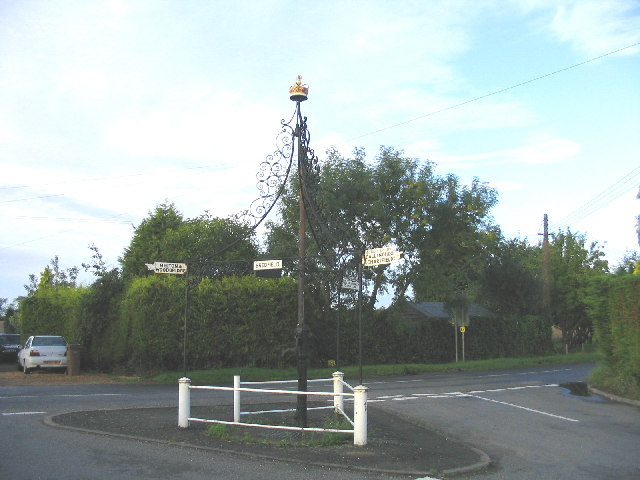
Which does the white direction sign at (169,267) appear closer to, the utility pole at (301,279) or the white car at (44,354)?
the utility pole at (301,279)

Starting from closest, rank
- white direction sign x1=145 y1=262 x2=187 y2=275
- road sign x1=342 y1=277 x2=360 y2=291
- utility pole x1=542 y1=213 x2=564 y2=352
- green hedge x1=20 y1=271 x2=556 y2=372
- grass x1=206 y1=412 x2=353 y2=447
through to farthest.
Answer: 1. grass x1=206 y1=412 x2=353 y2=447
2. road sign x1=342 y1=277 x2=360 y2=291
3. white direction sign x1=145 y1=262 x2=187 y2=275
4. green hedge x1=20 y1=271 x2=556 y2=372
5. utility pole x1=542 y1=213 x2=564 y2=352

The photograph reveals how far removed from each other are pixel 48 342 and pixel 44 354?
0.82 m

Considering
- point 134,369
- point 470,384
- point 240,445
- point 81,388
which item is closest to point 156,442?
point 240,445

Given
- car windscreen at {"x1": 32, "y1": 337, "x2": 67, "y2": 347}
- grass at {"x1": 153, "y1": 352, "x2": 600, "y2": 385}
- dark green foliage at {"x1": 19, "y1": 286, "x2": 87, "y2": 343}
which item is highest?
dark green foliage at {"x1": 19, "y1": 286, "x2": 87, "y2": 343}

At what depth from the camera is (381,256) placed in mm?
9727

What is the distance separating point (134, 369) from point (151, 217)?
1160 centimetres

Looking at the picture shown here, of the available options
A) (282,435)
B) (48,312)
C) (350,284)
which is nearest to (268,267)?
(350,284)

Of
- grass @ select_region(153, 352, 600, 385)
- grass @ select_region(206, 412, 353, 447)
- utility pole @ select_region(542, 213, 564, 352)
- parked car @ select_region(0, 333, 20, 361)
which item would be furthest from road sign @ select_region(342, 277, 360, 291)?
utility pole @ select_region(542, 213, 564, 352)

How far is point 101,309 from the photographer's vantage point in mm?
26047

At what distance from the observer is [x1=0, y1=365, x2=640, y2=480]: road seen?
764cm

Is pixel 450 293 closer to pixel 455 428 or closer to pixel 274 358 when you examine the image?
pixel 274 358

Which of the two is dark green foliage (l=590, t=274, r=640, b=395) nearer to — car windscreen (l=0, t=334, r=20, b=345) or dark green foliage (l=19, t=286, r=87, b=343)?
dark green foliage (l=19, t=286, r=87, b=343)

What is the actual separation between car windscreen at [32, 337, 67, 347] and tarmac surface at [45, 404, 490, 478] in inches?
512

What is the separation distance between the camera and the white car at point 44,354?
76.6 ft
